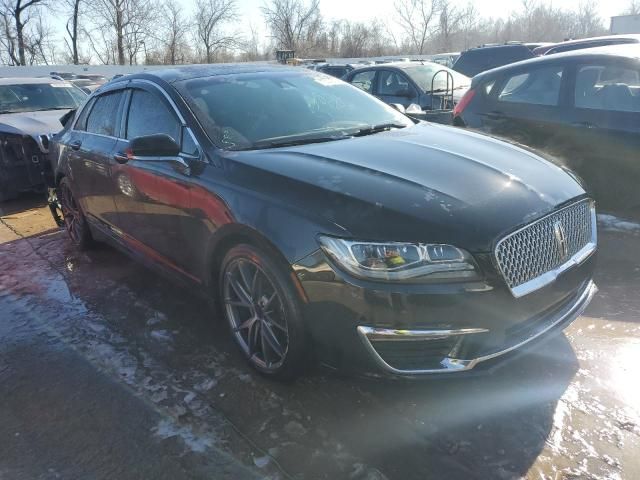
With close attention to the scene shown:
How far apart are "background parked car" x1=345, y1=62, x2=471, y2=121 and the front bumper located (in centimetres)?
741

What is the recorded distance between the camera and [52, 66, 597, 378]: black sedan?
2320 mm

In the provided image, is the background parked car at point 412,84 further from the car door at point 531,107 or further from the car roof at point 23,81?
the car roof at point 23,81

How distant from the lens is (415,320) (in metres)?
2.30

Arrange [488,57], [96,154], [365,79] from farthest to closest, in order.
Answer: [488,57] < [365,79] < [96,154]

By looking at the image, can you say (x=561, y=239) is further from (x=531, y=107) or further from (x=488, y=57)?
(x=488, y=57)

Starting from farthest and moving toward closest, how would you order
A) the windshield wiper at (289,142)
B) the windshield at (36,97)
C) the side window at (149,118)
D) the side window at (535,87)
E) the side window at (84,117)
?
the windshield at (36,97), the side window at (535,87), the side window at (84,117), the side window at (149,118), the windshield wiper at (289,142)

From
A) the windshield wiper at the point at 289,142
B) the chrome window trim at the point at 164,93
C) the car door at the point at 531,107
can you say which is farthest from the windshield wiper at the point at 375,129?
the car door at the point at 531,107

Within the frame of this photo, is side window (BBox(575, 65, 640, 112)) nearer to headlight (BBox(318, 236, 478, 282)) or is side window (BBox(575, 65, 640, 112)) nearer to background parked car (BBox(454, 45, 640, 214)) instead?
background parked car (BBox(454, 45, 640, 214))

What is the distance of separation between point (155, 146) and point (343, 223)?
1.42 meters

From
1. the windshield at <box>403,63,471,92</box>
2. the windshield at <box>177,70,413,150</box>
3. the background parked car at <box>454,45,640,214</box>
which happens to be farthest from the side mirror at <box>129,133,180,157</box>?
the windshield at <box>403,63,471,92</box>

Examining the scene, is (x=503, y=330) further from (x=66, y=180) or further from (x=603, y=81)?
(x=66, y=180)

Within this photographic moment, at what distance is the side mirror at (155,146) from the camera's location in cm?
321

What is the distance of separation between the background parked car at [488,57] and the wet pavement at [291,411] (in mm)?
11295

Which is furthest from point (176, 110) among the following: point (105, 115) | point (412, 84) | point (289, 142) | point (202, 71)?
point (412, 84)
